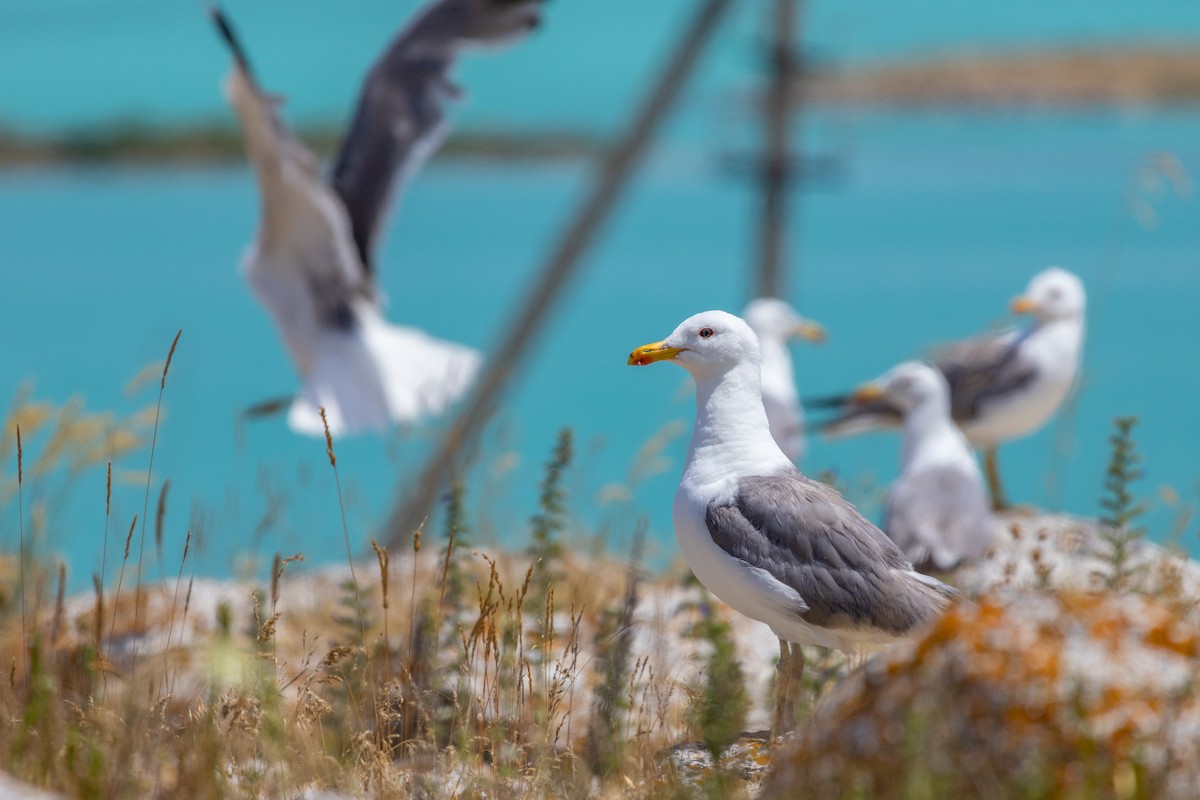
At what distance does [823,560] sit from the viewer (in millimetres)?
2438

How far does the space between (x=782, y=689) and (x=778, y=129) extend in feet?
10.5

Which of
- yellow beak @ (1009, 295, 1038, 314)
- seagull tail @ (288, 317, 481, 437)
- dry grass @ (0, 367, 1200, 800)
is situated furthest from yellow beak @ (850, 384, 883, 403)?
dry grass @ (0, 367, 1200, 800)

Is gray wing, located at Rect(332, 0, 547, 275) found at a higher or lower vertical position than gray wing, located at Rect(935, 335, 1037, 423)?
higher

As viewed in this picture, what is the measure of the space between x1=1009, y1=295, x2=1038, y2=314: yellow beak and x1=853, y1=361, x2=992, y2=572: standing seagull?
79cm

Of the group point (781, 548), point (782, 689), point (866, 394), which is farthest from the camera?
point (866, 394)

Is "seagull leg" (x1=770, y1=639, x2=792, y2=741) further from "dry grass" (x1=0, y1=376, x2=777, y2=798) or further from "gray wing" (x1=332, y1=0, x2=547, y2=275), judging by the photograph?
"gray wing" (x1=332, y1=0, x2=547, y2=275)

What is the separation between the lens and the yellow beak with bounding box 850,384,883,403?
4801mm

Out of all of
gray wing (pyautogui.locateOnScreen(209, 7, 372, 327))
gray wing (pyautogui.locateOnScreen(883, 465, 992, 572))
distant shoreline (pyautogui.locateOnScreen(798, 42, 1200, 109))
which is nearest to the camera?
gray wing (pyautogui.locateOnScreen(883, 465, 992, 572))

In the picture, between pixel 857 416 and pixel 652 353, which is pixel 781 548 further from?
pixel 857 416

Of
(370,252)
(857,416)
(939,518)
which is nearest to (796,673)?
(939,518)

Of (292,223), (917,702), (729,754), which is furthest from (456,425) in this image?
(917,702)

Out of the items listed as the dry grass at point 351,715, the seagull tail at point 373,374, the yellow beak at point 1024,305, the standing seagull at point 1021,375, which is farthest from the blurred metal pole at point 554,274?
the yellow beak at point 1024,305

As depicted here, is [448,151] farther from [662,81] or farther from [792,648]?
[792,648]

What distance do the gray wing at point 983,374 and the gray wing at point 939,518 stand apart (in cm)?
109
